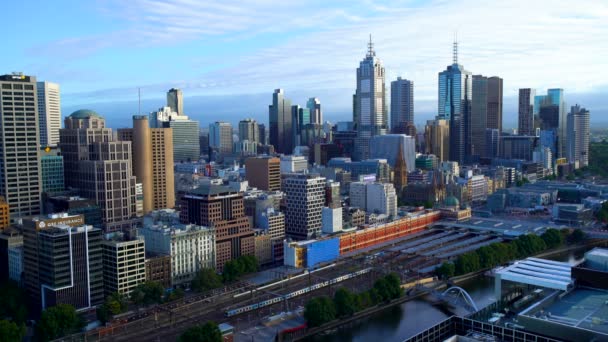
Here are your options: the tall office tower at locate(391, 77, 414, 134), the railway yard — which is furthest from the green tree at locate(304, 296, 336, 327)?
the tall office tower at locate(391, 77, 414, 134)

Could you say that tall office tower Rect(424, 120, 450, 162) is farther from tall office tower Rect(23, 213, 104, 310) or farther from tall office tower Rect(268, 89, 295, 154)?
tall office tower Rect(23, 213, 104, 310)

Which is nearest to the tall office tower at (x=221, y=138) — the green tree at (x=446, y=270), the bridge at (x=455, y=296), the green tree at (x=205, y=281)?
the green tree at (x=446, y=270)

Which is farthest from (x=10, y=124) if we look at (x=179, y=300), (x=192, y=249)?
(x=179, y=300)

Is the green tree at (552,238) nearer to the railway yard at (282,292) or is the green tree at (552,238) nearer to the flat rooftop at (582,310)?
the railway yard at (282,292)

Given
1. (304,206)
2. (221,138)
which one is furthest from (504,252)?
A: (221,138)

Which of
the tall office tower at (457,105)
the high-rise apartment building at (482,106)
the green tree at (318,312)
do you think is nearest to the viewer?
the green tree at (318,312)

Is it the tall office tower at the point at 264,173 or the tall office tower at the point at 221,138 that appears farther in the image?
the tall office tower at the point at 221,138

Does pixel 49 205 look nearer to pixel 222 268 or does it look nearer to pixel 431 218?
pixel 222 268
